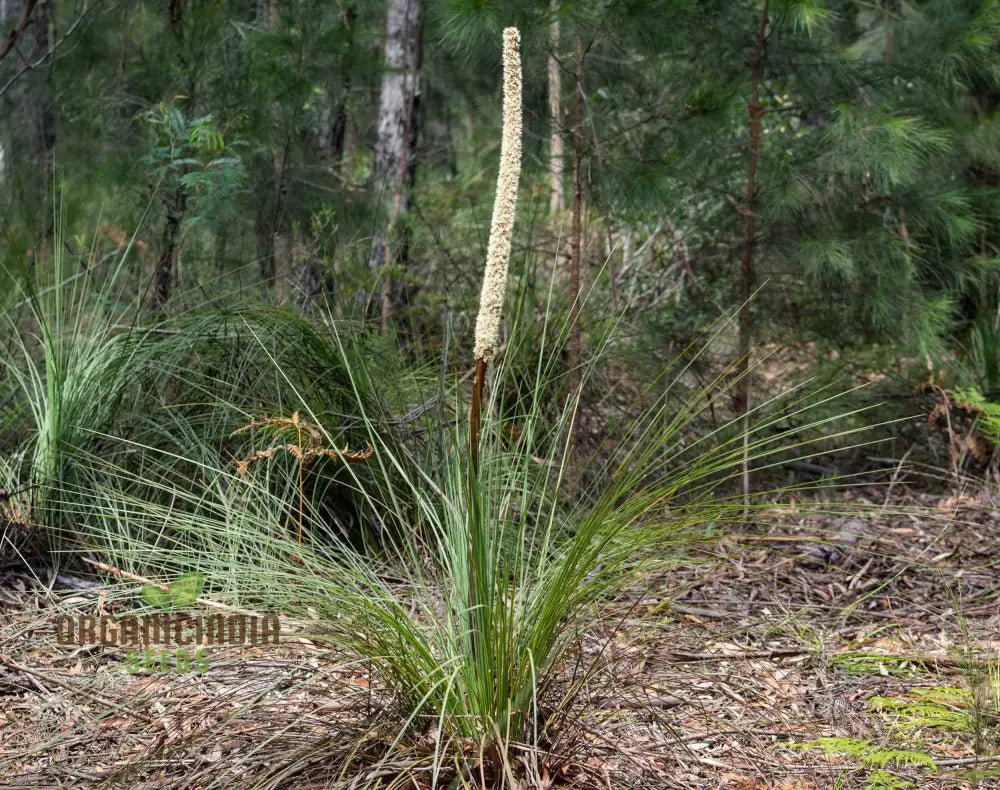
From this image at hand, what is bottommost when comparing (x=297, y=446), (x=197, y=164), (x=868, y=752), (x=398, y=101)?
(x=868, y=752)

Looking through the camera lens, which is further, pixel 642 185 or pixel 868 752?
pixel 642 185

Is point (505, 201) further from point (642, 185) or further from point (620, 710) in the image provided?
point (642, 185)

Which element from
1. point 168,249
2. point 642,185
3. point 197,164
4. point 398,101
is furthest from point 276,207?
point 642,185

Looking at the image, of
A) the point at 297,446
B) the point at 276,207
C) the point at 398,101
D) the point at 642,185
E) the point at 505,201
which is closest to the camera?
the point at 505,201

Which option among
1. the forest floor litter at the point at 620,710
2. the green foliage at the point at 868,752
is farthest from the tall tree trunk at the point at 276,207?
the green foliage at the point at 868,752

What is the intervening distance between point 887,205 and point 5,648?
4894 mm

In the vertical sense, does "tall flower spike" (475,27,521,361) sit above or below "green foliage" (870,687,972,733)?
above

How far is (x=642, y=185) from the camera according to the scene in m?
5.13

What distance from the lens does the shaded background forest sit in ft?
16.5

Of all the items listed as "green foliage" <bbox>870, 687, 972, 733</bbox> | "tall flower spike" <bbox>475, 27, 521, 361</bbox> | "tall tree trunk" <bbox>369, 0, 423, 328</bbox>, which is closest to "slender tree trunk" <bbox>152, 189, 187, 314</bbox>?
"tall tree trunk" <bbox>369, 0, 423, 328</bbox>

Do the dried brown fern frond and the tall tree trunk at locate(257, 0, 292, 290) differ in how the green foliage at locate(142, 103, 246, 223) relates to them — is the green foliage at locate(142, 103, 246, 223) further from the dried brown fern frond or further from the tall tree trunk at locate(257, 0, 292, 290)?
the dried brown fern frond

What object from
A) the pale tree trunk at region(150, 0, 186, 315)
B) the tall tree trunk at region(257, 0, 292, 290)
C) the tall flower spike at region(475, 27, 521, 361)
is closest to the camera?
the tall flower spike at region(475, 27, 521, 361)

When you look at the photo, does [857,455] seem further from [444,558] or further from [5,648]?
[5,648]

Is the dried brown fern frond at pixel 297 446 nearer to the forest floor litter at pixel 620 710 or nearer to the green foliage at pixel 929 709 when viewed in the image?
the forest floor litter at pixel 620 710
